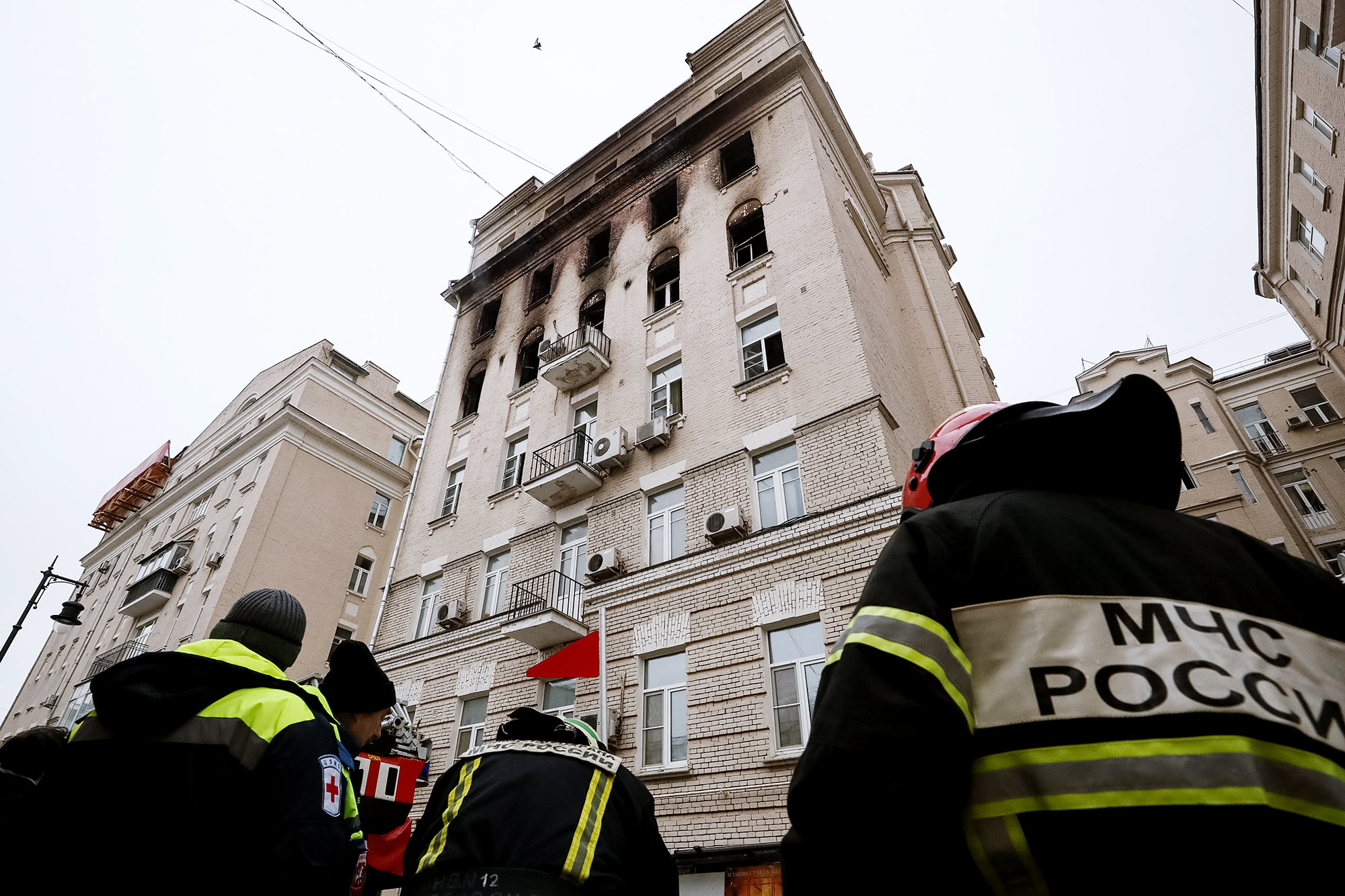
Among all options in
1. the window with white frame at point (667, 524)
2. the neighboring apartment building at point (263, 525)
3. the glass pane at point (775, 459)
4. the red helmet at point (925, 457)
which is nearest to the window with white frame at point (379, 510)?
the neighboring apartment building at point (263, 525)

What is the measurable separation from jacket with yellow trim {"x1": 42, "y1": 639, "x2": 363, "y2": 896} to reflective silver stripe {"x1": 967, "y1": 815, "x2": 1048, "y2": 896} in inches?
86.1

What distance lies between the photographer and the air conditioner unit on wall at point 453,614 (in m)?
14.6

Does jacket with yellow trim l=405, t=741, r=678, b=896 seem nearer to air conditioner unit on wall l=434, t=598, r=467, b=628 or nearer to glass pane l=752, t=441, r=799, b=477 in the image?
glass pane l=752, t=441, r=799, b=477

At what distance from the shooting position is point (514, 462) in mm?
17203

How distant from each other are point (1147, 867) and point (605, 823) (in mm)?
2286

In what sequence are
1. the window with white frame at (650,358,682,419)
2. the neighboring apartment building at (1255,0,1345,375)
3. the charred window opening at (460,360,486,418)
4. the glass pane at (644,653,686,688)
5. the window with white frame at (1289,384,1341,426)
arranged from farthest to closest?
1. the window with white frame at (1289,384,1341,426)
2. the charred window opening at (460,360,486,418)
3. the neighboring apartment building at (1255,0,1345,375)
4. the window with white frame at (650,358,682,419)
5. the glass pane at (644,653,686,688)

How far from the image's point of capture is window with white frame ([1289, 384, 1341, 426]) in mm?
28938

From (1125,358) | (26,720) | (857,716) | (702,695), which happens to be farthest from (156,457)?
(1125,358)

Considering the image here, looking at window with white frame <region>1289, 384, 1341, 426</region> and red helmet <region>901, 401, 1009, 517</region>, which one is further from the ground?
window with white frame <region>1289, 384, 1341, 426</region>

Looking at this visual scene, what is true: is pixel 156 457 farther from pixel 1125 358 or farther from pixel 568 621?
pixel 1125 358

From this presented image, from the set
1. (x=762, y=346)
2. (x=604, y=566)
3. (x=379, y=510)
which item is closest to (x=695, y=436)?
(x=762, y=346)

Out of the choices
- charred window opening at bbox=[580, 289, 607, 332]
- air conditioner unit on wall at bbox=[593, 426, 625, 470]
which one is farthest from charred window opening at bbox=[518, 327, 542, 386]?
air conditioner unit on wall at bbox=[593, 426, 625, 470]

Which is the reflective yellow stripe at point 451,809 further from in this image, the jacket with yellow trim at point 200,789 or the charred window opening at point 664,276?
the charred window opening at point 664,276

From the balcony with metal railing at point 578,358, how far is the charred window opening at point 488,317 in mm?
5657
